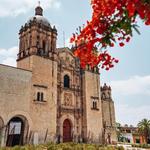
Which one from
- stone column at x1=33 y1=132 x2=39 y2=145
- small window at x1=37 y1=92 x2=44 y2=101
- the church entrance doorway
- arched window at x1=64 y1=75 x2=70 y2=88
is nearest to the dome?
arched window at x1=64 y1=75 x2=70 y2=88

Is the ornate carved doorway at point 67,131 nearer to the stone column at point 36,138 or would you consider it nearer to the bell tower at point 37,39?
the stone column at point 36,138

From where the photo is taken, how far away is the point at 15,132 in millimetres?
20797

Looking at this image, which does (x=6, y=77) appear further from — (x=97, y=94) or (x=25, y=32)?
(x=97, y=94)

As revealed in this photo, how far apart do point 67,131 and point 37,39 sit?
11353mm

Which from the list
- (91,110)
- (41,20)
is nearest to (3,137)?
(91,110)

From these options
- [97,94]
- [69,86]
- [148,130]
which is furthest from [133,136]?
[69,86]

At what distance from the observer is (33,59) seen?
23500 millimetres

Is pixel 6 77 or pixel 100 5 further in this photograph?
pixel 6 77

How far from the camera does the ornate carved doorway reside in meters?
25.4

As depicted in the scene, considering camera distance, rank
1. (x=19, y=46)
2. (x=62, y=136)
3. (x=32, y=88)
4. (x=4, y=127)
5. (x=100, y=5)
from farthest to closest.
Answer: (x=19, y=46) → (x=62, y=136) → (x=32, y=88) → (x=4, y=127) → (x=100, y=5)

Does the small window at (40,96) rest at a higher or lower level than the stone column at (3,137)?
higher

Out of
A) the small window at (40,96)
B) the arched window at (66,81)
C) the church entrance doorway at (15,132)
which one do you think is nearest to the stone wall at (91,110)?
the arched window at (66,81)

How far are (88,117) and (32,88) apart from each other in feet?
29.0

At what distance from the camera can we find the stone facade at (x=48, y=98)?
20734mm
